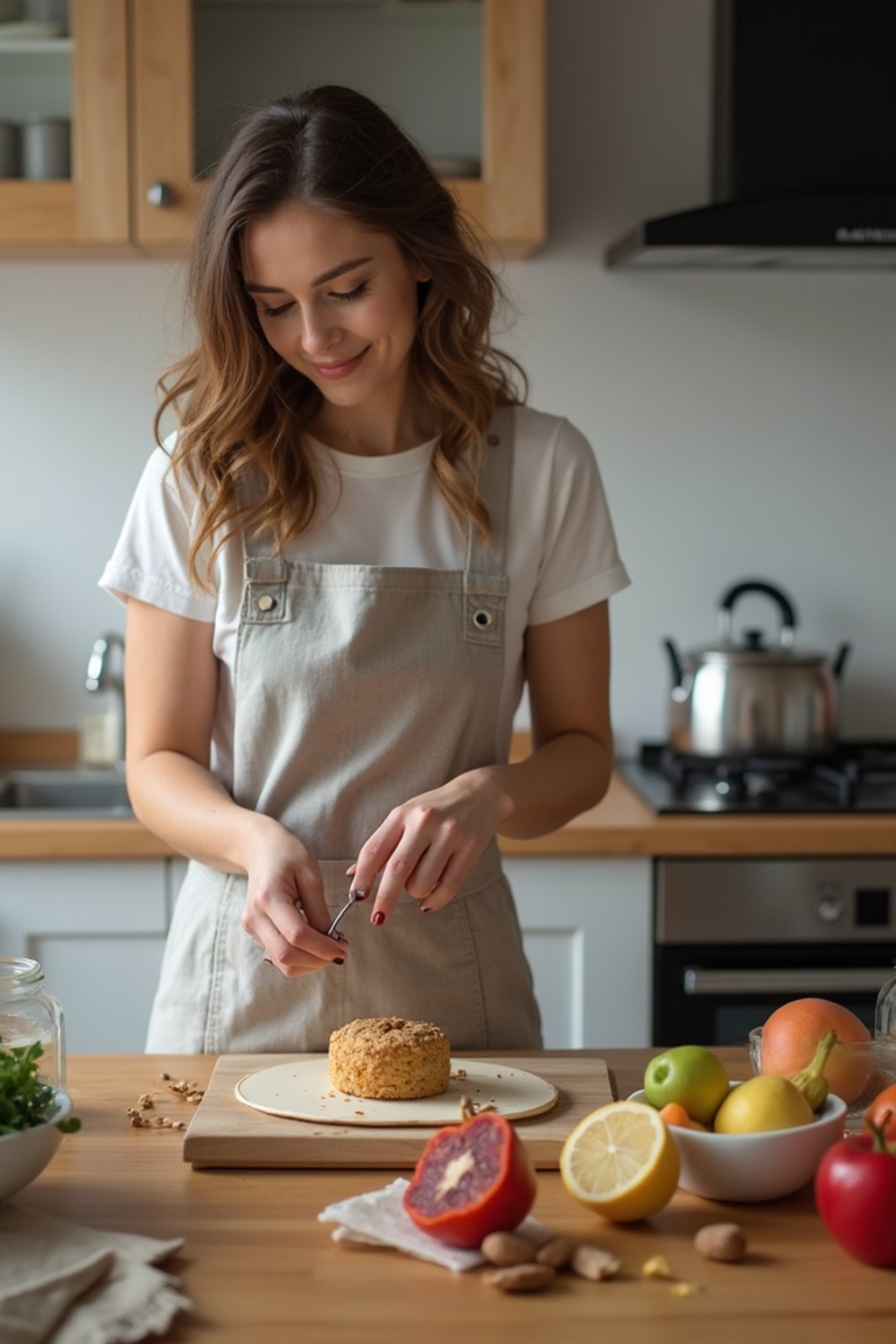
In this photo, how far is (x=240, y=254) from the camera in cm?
149

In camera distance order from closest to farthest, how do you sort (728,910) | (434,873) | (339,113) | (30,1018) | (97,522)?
1. (30,1018)
2. (434,873)
3. (339,113)
4. (728,910)
5. (97,522)

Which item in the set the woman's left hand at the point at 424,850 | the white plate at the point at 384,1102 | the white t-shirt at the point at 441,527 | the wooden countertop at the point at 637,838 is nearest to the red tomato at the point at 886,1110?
the white plate at the point at 384,1102

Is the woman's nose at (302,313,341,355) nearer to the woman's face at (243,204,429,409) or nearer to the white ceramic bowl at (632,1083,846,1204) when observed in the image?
the woman's face at (243,204,429,409)

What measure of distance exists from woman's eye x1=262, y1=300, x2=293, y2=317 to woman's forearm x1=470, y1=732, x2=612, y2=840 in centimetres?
47

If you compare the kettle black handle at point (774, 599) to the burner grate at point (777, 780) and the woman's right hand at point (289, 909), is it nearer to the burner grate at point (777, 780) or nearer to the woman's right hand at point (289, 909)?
the burner grate at point (777, 780)

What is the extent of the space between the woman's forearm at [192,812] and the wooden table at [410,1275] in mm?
304

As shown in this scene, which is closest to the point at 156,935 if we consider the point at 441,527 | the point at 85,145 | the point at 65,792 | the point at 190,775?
the point at 65,792

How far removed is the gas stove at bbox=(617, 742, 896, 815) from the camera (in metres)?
2.36

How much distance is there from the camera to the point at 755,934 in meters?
2.29

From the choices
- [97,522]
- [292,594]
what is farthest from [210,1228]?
[97,522]

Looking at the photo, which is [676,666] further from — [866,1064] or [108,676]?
[866,1064]

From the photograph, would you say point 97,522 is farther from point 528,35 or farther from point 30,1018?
point 30,1018

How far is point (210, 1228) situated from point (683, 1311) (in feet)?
1.06

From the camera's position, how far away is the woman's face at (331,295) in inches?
57.4
